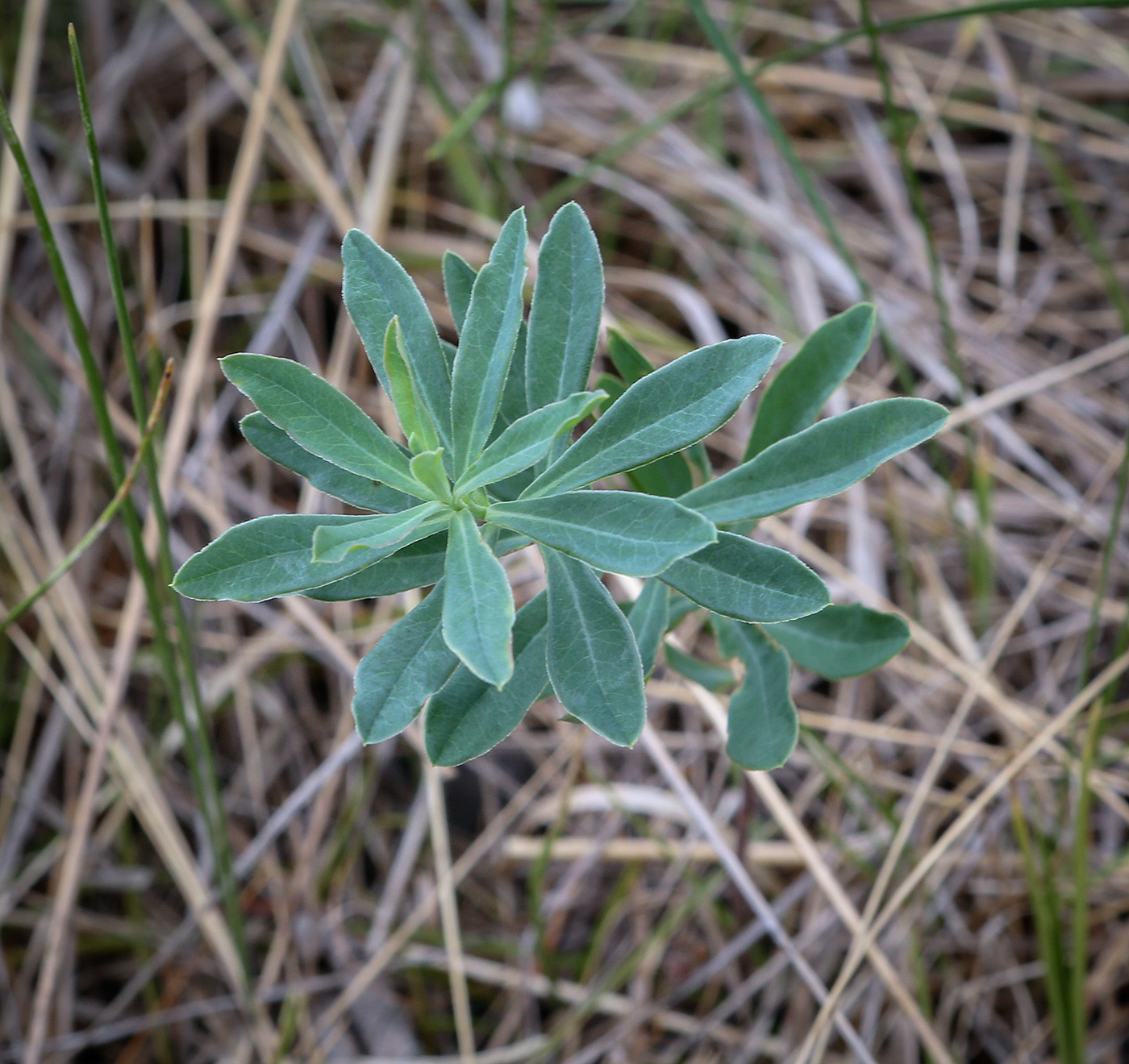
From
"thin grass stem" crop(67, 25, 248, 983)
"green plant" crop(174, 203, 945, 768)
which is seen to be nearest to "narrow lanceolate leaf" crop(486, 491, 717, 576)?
"green plant" crop(174, 203, 945, 768)

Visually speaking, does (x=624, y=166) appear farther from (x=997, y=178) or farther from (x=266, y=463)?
(x=266, y=463)

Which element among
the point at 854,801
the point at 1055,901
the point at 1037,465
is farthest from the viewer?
the point at 1037,465

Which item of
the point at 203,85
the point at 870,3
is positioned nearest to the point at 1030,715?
the point at 870,3

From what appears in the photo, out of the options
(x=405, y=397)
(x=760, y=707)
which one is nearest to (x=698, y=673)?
(x=760, y=707)

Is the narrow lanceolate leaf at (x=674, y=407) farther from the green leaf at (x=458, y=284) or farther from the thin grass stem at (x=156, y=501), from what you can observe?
the thin grass stem at (x=156, y=501)

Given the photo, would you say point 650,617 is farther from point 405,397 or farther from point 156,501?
point 156,501

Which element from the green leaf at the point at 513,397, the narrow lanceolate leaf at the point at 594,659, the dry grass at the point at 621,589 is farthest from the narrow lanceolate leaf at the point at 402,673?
the dry grass at the point at 621,589

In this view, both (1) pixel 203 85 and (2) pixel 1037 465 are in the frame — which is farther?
(1) pixel 203 85
